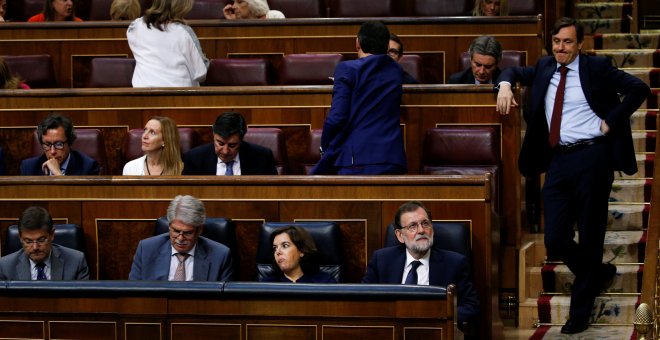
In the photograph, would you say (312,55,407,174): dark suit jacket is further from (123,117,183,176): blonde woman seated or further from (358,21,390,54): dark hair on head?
(123,117,183,176): blonde woman seated

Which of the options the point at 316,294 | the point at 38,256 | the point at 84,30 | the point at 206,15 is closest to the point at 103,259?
the point at 38,256

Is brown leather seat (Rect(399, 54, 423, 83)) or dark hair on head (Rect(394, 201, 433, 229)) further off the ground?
brown leather seat (Rect(399, 54, 423, 83))

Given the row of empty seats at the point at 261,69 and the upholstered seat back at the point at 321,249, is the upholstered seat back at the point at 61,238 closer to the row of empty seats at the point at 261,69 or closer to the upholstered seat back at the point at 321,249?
the upholstered seat back at the point at 321,249

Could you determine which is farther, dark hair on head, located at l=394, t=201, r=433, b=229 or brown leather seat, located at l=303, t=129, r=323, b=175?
brown leather seat, located at l=303, t=129, r=323, b=175

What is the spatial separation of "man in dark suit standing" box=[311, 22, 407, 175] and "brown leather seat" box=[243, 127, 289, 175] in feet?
1.21

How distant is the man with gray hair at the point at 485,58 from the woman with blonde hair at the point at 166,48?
1.09 metres

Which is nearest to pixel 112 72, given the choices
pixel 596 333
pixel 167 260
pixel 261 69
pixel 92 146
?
pixel 261 69

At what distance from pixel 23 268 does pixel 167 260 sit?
0.40m

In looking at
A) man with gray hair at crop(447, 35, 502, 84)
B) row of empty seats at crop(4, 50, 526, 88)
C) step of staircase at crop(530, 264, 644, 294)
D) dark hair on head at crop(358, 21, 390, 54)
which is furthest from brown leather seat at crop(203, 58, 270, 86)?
step of staircase at crop(530, 264, 644, 294)

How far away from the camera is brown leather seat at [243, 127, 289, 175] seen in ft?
14.6

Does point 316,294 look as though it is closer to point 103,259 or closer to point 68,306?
point 68,306

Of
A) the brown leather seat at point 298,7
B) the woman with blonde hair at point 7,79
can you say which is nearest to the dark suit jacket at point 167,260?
the woman with blonde hair at point 7,79

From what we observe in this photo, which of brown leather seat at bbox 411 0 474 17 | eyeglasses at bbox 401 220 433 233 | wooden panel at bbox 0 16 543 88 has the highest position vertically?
brown leather seat at bbox 411 0 474 17

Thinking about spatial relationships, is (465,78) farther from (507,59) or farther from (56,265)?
(56,265)
